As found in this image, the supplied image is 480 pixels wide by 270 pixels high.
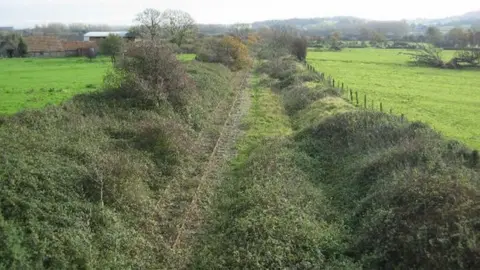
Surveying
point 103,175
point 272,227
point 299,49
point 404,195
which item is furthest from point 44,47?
point 404,195

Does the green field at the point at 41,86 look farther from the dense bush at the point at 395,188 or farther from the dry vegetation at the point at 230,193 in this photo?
the dense bush at the point at 395,188

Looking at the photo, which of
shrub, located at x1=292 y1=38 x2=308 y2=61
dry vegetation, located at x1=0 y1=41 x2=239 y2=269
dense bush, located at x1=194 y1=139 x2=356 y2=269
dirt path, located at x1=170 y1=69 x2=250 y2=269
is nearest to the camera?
dry vegetation, located at x1=0 y1=41 x2=239 y2=269

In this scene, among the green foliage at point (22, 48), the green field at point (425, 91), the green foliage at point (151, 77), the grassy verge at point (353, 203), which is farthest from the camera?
the green foliage at point (22, 48)

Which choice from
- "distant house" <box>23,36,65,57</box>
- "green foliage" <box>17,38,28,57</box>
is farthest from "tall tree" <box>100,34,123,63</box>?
"green foliage" <box>17,38,28,57</box>

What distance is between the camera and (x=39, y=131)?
661 inches

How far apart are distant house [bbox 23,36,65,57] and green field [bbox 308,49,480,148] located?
5467 cm

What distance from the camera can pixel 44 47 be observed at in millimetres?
87812

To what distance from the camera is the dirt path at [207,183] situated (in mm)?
12922

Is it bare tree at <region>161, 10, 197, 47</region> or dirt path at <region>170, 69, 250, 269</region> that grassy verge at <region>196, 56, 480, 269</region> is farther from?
bare tree at <region>161, 10, 197, 47</region>

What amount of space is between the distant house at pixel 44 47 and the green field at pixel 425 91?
5467 cm

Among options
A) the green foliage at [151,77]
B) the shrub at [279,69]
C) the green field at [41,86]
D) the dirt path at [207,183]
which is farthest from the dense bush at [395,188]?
the shrub at [279,69]

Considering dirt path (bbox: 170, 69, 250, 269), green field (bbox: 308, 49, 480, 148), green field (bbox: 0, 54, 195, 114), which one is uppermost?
green field (bbox: 0, 54, 195, 114)

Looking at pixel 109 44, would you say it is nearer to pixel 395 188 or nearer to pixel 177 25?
pixel 177 25

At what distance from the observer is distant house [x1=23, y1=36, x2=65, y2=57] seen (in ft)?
285
